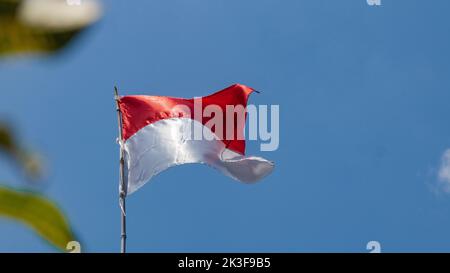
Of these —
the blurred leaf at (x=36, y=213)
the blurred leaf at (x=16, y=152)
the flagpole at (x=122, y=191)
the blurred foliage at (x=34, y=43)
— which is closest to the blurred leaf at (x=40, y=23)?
the blurred foliage at (x=34, y=43)

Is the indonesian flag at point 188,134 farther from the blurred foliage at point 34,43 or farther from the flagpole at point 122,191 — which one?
the blurred foliage at point 34,43

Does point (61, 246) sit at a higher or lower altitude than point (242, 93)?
lower

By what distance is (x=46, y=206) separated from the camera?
9.52 feet

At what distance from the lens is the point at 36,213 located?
2.94 meters

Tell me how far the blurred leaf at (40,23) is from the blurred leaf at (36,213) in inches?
26.6

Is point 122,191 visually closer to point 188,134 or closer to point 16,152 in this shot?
point 188,134

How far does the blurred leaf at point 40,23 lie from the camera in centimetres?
251

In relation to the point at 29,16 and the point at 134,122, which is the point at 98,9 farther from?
the point at 134,122

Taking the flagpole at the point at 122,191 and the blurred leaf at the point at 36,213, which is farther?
the flagpole at the point at 122,191

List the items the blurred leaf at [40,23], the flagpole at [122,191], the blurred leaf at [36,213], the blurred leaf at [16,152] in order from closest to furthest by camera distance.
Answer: the blurred leaf at [40,23] → the blurred leaf at [16,152] → the blurred leaf at [36,213] → the flagpole at [122,191]
